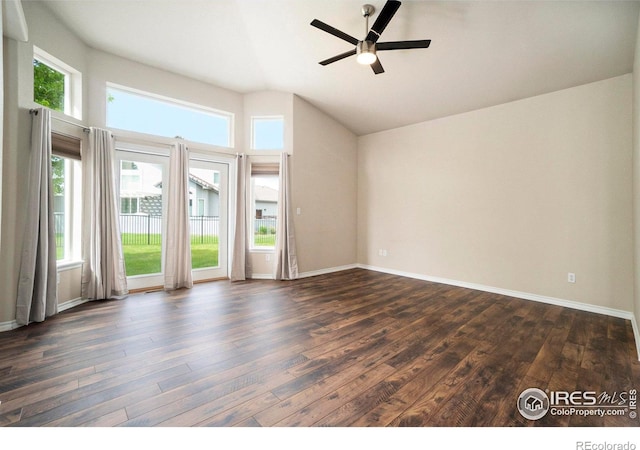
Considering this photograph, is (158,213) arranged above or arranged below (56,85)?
below

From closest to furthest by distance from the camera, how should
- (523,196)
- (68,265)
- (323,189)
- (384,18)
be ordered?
(384,18) < (68,265) < (523,196) < (323,189)

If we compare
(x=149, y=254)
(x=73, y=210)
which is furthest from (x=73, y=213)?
(x=149, y=254)

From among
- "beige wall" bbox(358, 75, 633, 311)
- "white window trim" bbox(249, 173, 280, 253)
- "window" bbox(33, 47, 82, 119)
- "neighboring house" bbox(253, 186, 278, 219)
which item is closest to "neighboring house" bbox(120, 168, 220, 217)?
"white window trim" bbox(249, 173, 280, 253)

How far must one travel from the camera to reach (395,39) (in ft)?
11.4

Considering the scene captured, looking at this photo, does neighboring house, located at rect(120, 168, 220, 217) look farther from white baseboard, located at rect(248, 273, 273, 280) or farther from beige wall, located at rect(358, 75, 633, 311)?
beige wall, located at rect(358, 75, 633, 311)

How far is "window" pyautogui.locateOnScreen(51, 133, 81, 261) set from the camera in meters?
3.56

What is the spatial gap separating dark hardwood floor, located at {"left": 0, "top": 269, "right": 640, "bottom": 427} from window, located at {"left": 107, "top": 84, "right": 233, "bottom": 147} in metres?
2.65

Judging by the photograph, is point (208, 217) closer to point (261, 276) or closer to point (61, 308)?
point (261, 276)

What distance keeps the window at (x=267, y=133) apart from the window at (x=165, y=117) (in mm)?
440

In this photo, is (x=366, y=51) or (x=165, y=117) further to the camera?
(x=165, y=117)

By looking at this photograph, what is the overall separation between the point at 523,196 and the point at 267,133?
4402 mm

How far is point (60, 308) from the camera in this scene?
11.2ft
